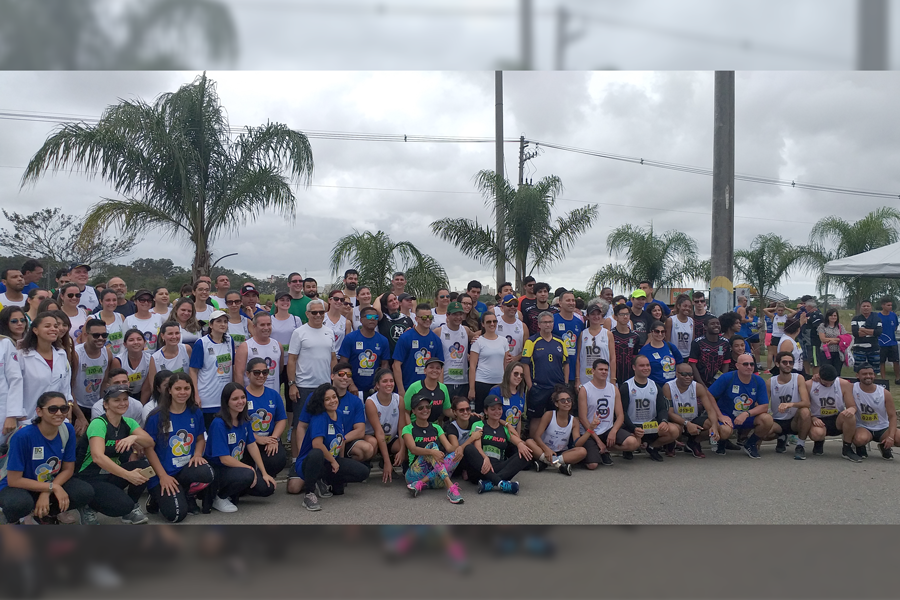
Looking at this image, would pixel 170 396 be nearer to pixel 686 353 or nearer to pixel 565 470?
pixel 565 470

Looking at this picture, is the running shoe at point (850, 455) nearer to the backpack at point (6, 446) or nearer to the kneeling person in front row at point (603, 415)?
the kneeling person in front row at point (603, 415)

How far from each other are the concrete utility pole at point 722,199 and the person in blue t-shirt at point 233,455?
727 cm

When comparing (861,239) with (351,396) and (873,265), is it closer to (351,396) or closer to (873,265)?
(873,265)

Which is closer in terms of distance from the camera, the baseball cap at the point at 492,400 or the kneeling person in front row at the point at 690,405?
the baseball cap at the point at 492,400

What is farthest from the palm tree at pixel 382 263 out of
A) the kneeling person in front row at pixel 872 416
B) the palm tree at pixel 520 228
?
the kneeling person in front row at pixel 872 416

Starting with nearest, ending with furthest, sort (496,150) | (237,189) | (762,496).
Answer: (762,496) → (237,189) → (496,150)

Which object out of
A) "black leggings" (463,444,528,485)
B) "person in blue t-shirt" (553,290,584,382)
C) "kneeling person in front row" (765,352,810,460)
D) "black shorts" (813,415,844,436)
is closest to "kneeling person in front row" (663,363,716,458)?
"kneeling person in front row" (765,352,810,460)

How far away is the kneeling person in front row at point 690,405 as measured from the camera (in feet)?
25.6

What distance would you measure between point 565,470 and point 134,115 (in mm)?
8291

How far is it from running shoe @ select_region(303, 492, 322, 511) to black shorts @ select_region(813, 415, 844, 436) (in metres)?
6.28

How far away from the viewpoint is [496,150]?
46.6 feet

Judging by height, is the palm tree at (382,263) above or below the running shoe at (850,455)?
above
